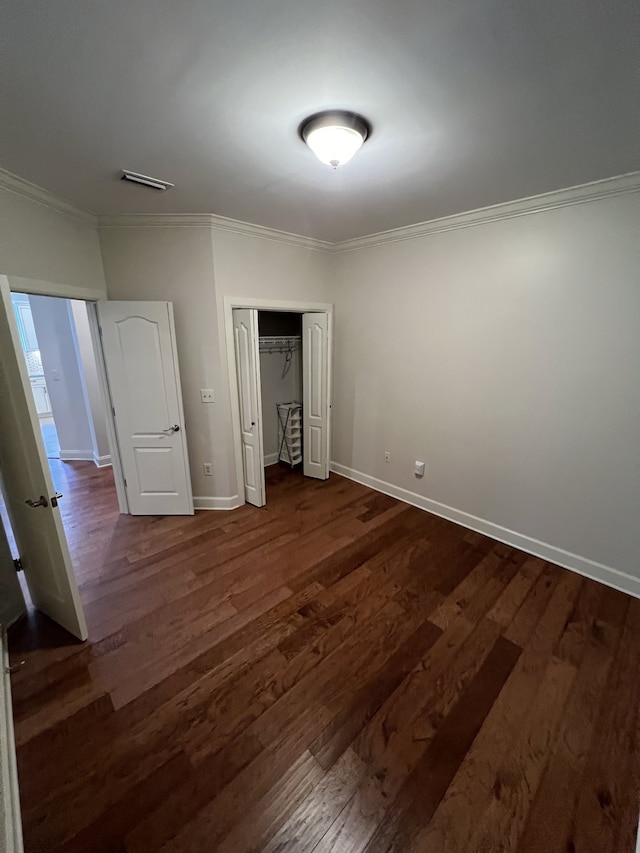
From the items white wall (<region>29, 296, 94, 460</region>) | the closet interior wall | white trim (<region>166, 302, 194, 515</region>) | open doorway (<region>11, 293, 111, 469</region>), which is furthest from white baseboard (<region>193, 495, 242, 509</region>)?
white wall (<region>29, 296, 94, 460</region>)

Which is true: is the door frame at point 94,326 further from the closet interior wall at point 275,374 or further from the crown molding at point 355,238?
the closet interior wall at point 275,374

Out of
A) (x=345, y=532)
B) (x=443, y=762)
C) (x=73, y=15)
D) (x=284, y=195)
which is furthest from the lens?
(x=345, y=532)

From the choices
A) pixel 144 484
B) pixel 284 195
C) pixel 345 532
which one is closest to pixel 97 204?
pixel 284 195

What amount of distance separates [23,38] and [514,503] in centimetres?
374

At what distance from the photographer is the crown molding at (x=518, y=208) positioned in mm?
2104

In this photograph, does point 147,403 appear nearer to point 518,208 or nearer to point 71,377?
point 71,377

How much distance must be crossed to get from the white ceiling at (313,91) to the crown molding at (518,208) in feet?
0.33

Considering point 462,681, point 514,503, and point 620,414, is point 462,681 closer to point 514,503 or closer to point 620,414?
point 514,503

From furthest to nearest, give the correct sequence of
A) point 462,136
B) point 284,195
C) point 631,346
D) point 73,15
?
point 284,195 < point 631,346 < point 462,136 < point 73,15

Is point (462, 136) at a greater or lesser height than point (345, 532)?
greater

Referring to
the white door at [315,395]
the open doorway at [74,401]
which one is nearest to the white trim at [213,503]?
the open doorway at [74,401]

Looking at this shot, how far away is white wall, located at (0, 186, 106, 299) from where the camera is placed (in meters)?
2.03

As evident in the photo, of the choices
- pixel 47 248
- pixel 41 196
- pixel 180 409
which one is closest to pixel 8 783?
pixel 180 409

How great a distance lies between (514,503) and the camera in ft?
9.53
